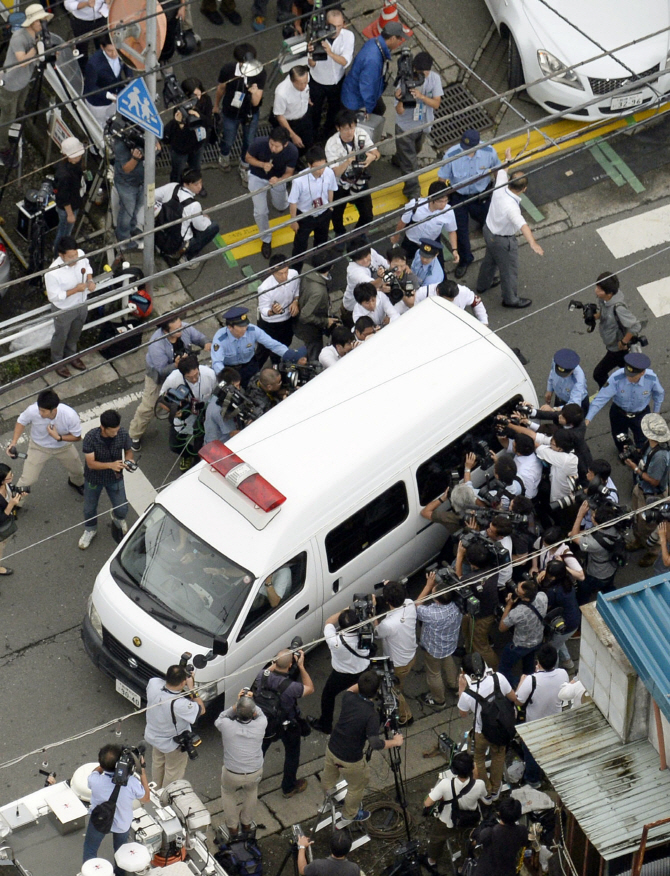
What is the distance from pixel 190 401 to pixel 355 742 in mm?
4098

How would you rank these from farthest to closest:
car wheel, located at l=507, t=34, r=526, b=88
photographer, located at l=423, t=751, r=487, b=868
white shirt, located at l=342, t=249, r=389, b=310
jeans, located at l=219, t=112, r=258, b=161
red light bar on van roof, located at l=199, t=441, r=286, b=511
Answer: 1. car wheel, located at l=507, t=34, r=526, b=88
2. jeans, located at l=219, t=112, r=258, b=161
3. white shirt, located at l=342, t=249, r=389, b=310
4. red light bar on van roof, located at l=199, t=441, r=286, b=511
5. photographer, located at l=423, t=751, r=487, b=868

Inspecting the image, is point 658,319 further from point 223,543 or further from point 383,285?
point 223,543

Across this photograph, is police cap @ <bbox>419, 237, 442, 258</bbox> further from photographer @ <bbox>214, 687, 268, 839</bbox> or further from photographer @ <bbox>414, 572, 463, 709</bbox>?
photographer @ <bbox>214, 687, 268, 839</bbox>

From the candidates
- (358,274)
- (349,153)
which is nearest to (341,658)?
(358,274)

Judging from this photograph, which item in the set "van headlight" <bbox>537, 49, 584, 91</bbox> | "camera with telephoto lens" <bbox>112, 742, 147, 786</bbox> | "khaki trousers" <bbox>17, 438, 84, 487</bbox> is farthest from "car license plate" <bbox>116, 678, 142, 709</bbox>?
"van headlight" <bbox>537, 49, 584, 91</bbox>

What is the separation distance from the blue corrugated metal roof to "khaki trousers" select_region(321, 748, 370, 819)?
3.09 metres

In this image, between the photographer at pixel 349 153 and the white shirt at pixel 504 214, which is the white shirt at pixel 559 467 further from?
the photographer at pixel 349 153

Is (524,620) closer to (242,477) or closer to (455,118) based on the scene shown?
(242,477)

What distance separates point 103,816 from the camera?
34.0 feet

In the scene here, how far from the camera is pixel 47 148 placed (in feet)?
57.3

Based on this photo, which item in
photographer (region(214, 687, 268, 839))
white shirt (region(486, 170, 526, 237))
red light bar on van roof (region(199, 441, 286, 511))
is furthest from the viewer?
white shirt (region(486, 170, 526, 237))

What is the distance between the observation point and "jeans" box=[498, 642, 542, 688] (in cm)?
1281

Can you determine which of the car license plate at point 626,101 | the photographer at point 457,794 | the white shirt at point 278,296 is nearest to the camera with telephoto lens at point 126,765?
the photographer at point 457,794

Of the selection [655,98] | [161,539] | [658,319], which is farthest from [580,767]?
[655,98]
